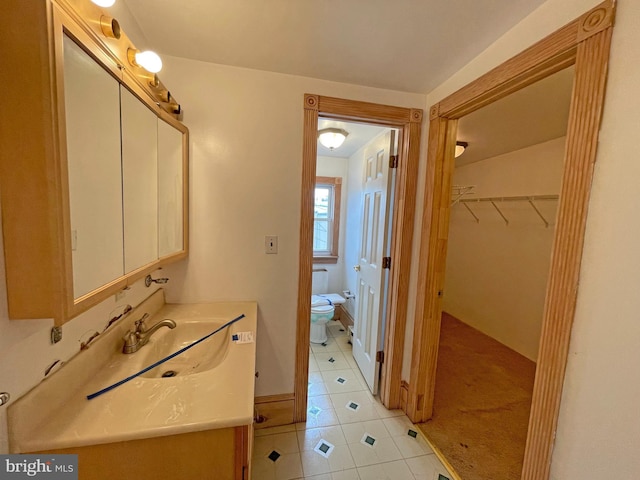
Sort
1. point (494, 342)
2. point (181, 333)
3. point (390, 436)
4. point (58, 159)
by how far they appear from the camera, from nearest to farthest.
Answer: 1. point (58, 159)
2. point (181, 333)
3. point (390, 436)
4. point (494, 342)

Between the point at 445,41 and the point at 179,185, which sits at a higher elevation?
the point at 445,41

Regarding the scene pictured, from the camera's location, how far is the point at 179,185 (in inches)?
54.4

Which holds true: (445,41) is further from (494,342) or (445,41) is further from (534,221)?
(494,342)

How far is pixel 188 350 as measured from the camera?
1.27 meters

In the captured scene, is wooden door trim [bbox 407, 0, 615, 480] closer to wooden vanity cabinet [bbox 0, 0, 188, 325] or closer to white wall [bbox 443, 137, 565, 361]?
wooden vanity cabinet [bbox 0, 0, 188, 325]

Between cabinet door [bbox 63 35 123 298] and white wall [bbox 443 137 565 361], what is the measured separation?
3.26 metres

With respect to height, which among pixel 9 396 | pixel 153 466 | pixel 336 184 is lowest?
pixel 153 466

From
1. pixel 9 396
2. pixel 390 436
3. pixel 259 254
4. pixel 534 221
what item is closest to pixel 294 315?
pixel 259 254

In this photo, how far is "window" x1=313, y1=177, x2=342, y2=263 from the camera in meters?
3.46

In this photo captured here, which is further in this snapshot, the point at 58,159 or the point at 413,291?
the point at 413,291

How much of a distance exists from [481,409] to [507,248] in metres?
1.79

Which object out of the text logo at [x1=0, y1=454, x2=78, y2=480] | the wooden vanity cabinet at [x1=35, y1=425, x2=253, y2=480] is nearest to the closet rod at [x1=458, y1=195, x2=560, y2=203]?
the wooden vanity cabinet at [x1=35, y1=425, x2=253, y2=480]

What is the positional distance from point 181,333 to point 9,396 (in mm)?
716

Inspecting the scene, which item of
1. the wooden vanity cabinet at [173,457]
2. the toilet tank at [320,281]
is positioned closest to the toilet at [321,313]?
the toilet tank at [320,281]
